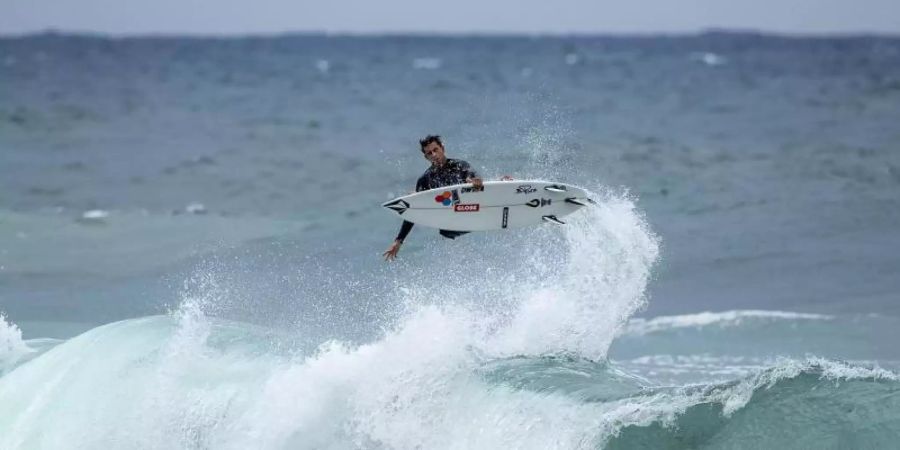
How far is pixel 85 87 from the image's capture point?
54938 mm

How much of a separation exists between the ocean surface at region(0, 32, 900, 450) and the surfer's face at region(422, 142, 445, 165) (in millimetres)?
1186

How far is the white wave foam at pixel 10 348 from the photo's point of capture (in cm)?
1227

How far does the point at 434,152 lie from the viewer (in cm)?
1066

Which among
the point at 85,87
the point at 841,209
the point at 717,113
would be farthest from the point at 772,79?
the point at 841,209

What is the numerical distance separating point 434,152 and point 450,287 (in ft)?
8.08

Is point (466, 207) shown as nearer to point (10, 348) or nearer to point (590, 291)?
point (590, 291)

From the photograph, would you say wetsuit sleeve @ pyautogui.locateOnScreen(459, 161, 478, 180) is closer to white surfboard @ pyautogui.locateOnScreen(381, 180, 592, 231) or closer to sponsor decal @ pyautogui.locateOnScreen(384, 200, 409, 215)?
white surfboard @ pyautogui.locateOnScreen(381, 180, 592, 231)

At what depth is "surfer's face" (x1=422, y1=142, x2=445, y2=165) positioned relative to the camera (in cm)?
1061

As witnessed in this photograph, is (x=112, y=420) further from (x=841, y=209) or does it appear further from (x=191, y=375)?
(x=841, y=209)

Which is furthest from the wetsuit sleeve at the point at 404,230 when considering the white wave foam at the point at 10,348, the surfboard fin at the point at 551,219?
the white wave foam at the point at 10,348

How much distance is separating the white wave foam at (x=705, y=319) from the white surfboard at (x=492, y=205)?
11.1 feet

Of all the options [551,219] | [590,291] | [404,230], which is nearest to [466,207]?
[404,230]

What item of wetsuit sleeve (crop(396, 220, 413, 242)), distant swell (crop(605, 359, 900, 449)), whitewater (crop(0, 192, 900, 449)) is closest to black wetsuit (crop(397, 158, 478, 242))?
wetsuit sleeve (crop(396, 220, 413, 242))

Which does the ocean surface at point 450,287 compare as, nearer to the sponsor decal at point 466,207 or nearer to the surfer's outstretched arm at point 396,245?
the surfer's outstretched arm at point 396,245
